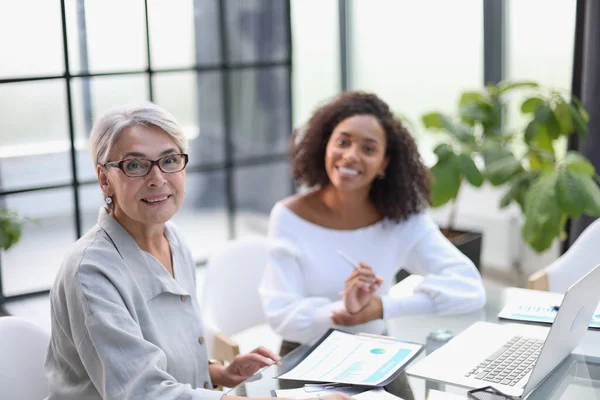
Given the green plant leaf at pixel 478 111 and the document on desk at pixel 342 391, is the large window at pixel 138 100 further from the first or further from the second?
the document on desk at pixel 342 391

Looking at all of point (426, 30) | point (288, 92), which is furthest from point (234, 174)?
point (426, 30)

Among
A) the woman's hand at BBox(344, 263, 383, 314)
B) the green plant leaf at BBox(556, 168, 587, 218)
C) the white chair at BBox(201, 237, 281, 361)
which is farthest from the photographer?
the green plant leaf at BBox(556, 168, 587, 218)

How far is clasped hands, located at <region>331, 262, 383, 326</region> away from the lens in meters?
2.06

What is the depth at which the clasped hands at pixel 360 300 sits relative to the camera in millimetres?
2061

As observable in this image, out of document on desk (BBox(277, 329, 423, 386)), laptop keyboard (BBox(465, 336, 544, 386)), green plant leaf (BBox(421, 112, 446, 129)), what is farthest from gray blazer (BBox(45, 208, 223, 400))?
green plant leaf (BBox(421, 112, 446, 129))

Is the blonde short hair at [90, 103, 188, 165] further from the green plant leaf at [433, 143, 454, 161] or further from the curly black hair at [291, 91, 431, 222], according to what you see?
the green plant leaf at [433, 143, 454, 161]

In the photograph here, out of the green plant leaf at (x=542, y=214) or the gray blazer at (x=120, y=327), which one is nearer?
the gray blazer at (x=120, y=327)

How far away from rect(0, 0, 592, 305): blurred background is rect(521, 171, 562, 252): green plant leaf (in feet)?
1.68

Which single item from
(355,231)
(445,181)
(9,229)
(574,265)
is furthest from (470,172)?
(9,229)

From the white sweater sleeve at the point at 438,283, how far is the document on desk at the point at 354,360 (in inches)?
11.4

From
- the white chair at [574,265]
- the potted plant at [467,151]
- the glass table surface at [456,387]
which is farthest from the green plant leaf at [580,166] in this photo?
the glass table surface at [456,387]

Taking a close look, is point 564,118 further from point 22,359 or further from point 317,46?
point 22,359

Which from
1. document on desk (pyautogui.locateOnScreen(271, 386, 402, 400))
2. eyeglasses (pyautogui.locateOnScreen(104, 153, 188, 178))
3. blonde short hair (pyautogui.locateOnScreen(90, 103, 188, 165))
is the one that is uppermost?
blonde short hair (pyautogui.locateOnScreen(90, 103, 188, 165))

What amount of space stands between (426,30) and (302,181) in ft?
7.93
